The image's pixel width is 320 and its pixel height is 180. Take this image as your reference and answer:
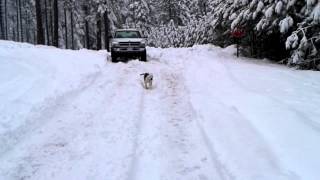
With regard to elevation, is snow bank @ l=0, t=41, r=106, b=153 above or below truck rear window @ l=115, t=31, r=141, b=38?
below

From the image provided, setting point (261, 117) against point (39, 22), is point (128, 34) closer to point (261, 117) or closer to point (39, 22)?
point (39, 22)

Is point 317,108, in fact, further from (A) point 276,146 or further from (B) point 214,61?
(B) point 214,61

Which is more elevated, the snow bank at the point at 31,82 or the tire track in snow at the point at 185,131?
the snow bank at the point at 31,82

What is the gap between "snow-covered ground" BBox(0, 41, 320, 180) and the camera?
6.91m

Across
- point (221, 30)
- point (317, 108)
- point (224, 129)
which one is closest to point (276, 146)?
point (224, 129)

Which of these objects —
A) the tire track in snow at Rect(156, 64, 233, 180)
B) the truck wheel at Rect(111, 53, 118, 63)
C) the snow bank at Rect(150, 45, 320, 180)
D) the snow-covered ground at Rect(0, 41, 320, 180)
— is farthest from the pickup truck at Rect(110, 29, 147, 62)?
the tire track in snow at Rect(156, 64, 233, 180)

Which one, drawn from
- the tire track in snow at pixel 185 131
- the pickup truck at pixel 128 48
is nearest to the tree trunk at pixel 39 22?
the pickup truck at pixel 128 48

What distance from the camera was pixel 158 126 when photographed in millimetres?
9492

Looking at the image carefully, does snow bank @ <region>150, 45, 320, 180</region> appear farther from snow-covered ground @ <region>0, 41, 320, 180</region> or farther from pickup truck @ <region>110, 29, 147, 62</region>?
pickup truck @ <region>110, 29, 147, 62</region>

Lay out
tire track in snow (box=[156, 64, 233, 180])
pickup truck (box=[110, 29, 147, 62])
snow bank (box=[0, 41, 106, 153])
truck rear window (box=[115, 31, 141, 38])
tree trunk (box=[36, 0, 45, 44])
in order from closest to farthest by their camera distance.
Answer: tire track in snow (box=[156, 64, 233, 180]), snow bank (box=[0, 41, 106, 153]), pickup truck (box=[110, 29, 147, 62]), truck rear window (box=[115, 31, 141, 38]), tree trunk (box=[36, 0, 45, 44])

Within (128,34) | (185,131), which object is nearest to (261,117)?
(185,131)

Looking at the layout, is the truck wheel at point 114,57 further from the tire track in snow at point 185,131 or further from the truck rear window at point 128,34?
the tire track in snow at point 185,131

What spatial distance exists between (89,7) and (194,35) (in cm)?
1387

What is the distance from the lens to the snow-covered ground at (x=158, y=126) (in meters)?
6.91
